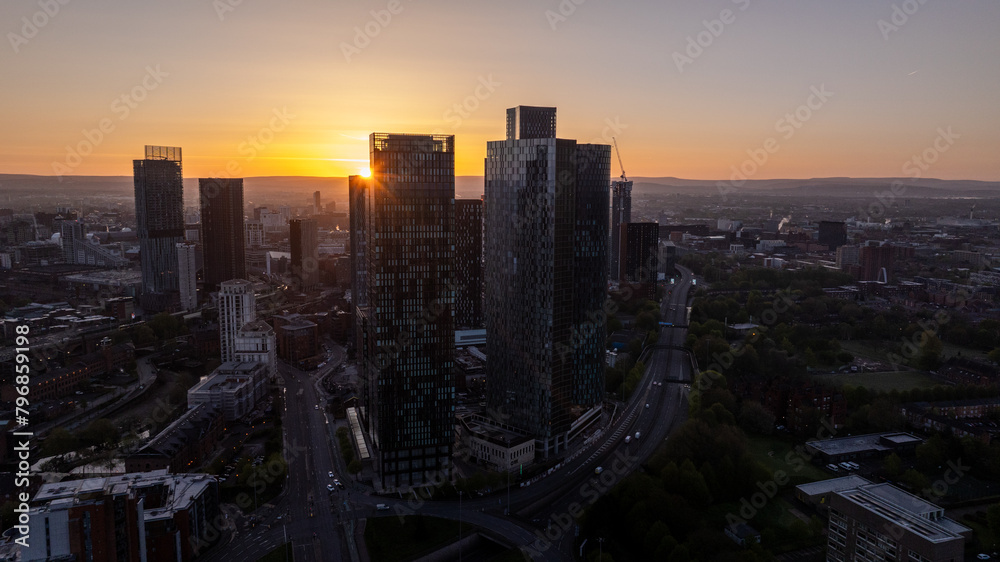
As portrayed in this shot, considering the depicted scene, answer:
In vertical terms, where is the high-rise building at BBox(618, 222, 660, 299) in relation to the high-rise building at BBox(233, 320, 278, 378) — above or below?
above

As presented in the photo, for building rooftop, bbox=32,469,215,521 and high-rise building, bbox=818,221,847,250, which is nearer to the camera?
building rooftop, bbox=32,469,215,521

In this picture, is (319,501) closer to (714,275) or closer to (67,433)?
(67,433)

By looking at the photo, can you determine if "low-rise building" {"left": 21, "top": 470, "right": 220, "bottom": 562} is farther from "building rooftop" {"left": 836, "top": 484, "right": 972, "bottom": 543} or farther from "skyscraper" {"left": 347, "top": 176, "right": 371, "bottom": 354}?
"building rooftop" {"left": 836, "top": 484, "right": 972, "bottom": 543}

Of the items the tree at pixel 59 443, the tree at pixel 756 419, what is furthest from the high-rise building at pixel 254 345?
the tree at pixel 756 419

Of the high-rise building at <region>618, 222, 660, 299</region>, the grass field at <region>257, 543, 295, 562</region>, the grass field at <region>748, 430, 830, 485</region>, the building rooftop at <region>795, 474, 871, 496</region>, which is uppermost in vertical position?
the high-rise building at <region>618, 222, 660, 299</region>

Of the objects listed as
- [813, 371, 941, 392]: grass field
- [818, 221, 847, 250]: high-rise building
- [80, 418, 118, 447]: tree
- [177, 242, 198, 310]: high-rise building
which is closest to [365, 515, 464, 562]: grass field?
[80, 418, 118, 447]: tree

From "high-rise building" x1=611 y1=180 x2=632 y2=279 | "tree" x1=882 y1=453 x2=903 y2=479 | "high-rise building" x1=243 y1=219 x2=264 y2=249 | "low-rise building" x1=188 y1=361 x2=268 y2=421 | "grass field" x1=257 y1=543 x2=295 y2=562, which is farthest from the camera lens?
"high-rise building" x1=243 y1=219 x2=264 y2=249

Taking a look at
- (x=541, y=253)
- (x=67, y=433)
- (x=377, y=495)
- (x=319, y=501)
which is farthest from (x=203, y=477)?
(x=541, y=253)
